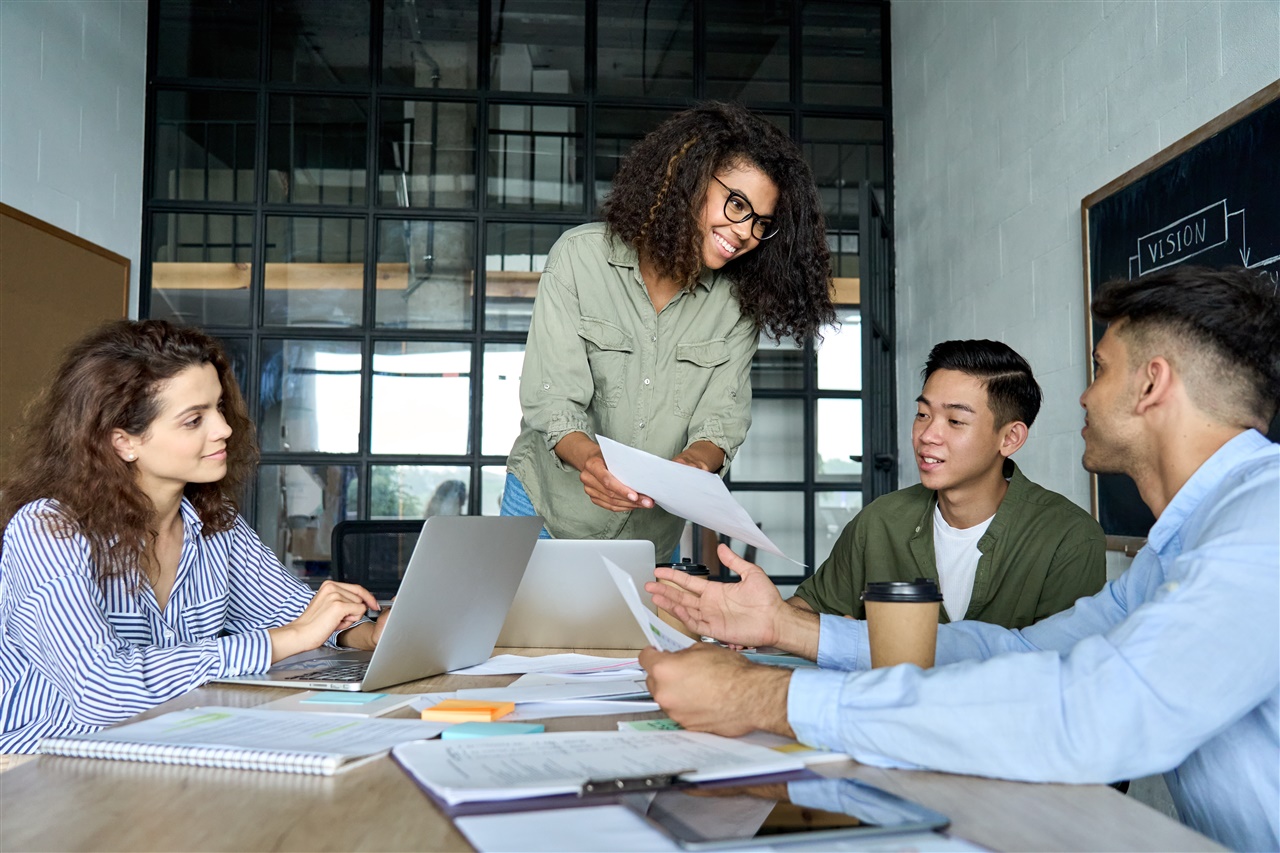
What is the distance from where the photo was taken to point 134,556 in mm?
1457

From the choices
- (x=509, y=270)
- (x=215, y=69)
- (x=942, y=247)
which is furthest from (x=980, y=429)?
(x=215, y=69)

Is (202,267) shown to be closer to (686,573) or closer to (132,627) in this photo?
(132,627)

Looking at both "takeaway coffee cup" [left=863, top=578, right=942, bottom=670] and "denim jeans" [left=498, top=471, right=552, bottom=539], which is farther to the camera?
"denim jeans" [left=498, top=471, right=552, bottom=539]

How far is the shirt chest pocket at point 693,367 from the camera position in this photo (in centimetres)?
207

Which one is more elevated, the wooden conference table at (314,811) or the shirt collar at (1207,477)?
the shirt collar at (1207,477)

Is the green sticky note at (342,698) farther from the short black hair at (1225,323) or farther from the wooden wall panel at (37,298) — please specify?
the wooden wall panel at (37,298)

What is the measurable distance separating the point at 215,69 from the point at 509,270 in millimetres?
1473

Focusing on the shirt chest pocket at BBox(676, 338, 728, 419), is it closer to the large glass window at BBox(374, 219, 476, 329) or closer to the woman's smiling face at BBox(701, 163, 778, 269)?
the woman's smiling face at BBox(701, 163, 778, 269)

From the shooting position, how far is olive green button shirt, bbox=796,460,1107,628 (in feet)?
6.16

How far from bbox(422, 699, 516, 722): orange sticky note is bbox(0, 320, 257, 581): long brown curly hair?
0.64m

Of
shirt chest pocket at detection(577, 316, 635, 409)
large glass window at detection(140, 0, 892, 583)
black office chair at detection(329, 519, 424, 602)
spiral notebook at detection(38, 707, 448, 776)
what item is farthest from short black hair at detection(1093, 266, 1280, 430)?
large glass window at detection(140, 0, 892, 583)

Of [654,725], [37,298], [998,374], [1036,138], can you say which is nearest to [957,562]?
[998,374]

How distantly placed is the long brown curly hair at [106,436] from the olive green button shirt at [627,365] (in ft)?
1.92

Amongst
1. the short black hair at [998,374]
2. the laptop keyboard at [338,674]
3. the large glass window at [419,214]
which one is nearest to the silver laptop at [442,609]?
the laptop keyboard at [338,674]
